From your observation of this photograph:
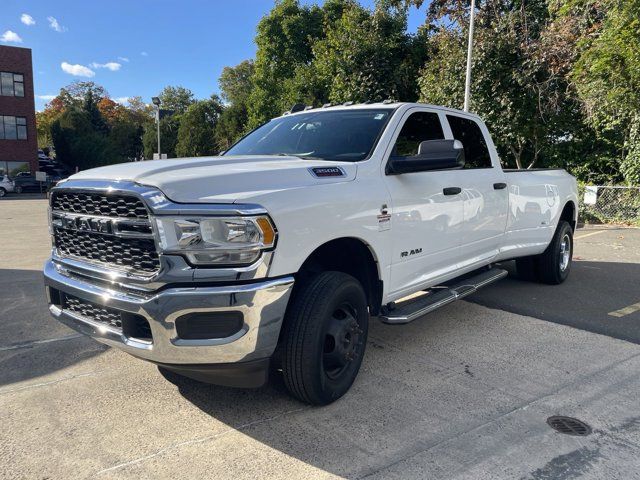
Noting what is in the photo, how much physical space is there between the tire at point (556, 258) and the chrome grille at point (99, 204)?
17.7ft

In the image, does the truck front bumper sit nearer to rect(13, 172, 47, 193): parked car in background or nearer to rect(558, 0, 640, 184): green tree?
rect(558, 0, 640, 184): green tree

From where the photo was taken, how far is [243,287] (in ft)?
8.52

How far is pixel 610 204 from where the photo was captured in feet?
46.7

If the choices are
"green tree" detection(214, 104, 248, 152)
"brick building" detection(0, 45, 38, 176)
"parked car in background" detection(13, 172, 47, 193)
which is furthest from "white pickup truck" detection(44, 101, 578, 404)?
"brick building" detection(0, 45, 38, 176)

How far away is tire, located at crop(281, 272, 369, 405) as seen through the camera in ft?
9.60

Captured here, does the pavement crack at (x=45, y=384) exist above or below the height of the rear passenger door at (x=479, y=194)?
below

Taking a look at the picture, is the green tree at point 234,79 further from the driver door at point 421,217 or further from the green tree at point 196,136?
the driver door at point 421,217

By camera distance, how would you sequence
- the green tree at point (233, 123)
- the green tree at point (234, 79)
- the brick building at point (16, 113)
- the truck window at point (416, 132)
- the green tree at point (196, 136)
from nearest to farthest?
the truck window at point (416, 132) < the brick building at point (16, 113) < the green tree at point (233, 123) < the green tree at point (196, 136) < the green tree at point (234, 79)

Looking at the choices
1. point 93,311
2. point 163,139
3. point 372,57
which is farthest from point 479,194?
point 163,139

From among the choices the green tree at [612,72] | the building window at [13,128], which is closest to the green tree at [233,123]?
the building window at [13,128]

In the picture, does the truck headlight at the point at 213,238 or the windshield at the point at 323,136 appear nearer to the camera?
the truck headlight at the point at 213,238

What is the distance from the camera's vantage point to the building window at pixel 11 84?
38.3m

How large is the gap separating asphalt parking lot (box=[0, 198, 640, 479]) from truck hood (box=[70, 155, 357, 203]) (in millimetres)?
1399

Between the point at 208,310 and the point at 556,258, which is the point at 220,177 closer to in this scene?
the point at 208,310
